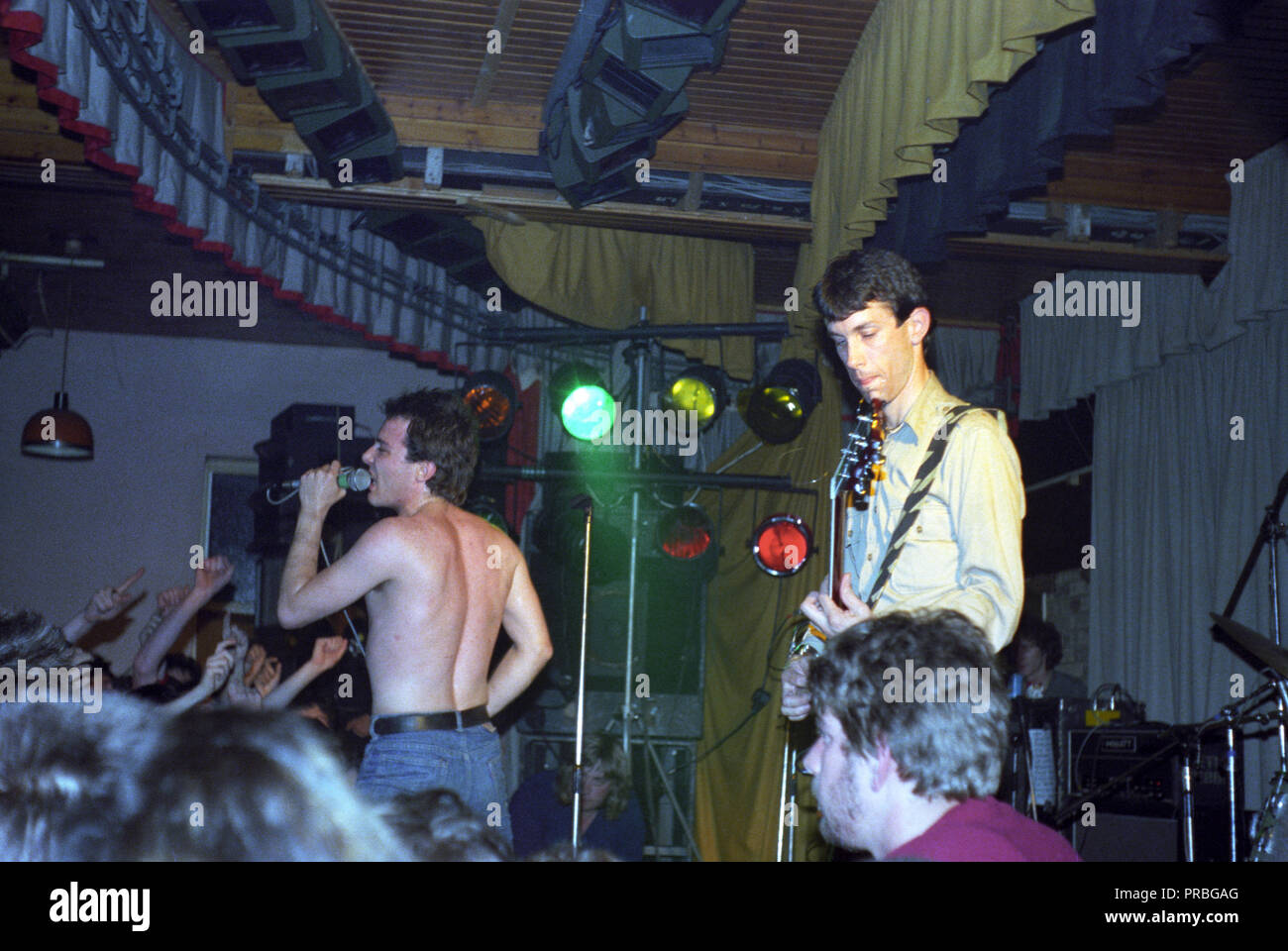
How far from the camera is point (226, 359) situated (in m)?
9.02

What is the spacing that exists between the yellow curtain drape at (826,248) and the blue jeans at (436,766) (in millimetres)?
1763

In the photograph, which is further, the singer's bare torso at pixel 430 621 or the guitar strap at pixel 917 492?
the singer's bare torso at pixel 430 621

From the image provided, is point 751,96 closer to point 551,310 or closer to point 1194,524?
point 551,310

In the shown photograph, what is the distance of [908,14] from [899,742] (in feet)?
10.7

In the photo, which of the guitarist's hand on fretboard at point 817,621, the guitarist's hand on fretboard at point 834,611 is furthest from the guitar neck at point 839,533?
the guitarist's hand on fretboard at point 834,611

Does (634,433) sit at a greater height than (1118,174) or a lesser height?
lesser

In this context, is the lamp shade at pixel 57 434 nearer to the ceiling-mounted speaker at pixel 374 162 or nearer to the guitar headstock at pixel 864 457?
the ceiling-mounted speaker at pixel 374 162

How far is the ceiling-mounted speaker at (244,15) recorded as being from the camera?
385 cm

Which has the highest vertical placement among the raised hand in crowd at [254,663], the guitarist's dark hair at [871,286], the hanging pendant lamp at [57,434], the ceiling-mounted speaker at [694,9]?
the ceiling-mounted speaker at [694,9]

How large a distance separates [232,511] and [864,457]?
727 centimetres

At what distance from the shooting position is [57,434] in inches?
293

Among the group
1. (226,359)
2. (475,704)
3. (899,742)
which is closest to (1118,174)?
(475,704)

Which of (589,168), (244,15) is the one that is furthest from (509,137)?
(244,15)

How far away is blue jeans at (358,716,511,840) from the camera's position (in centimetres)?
303
